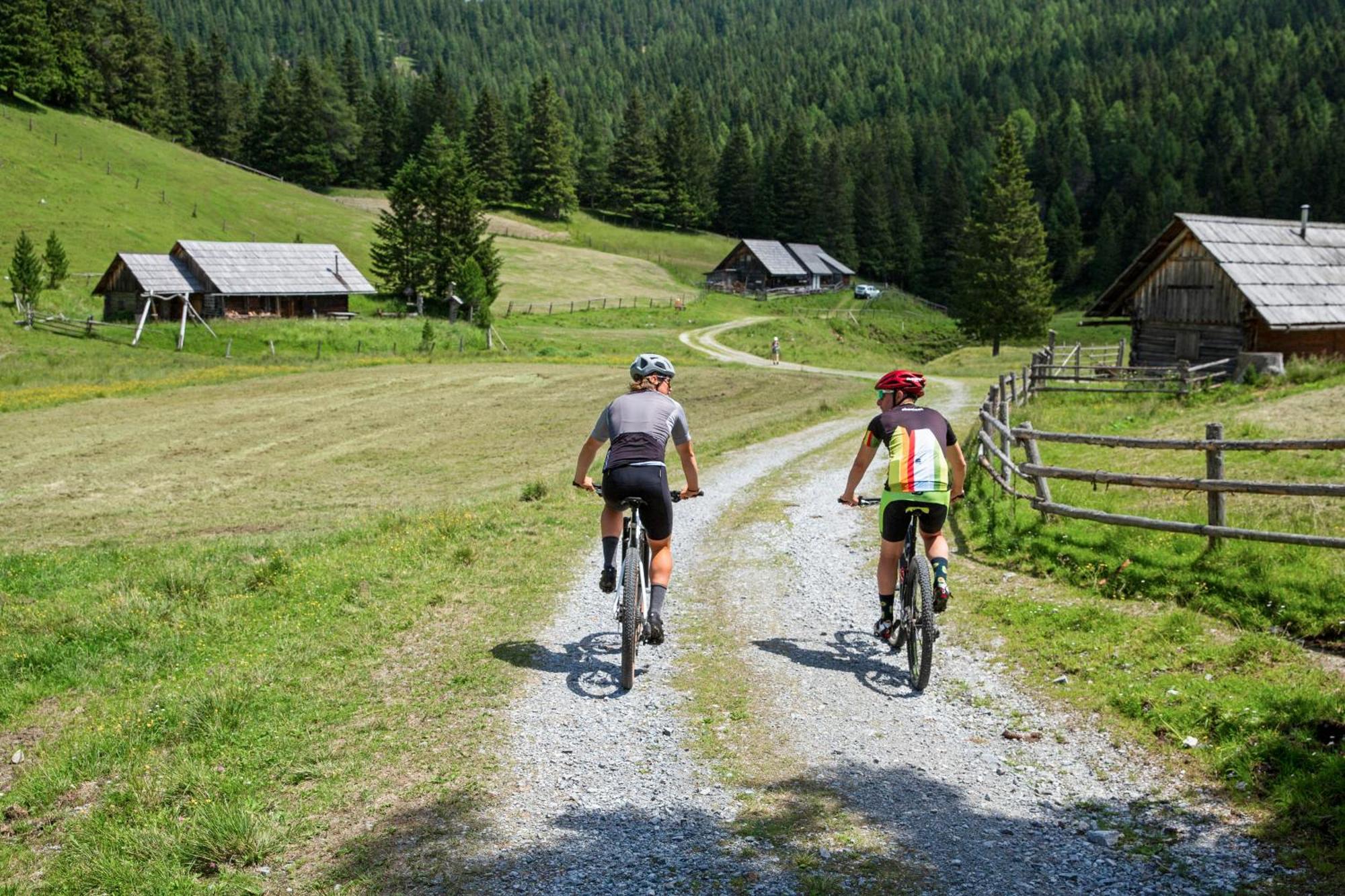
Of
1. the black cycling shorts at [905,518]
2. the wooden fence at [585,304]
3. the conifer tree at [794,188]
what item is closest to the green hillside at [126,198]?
the wooden fence at [585,304]

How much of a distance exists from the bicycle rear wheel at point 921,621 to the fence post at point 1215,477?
426cm

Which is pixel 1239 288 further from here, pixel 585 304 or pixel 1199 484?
pixel 585 304

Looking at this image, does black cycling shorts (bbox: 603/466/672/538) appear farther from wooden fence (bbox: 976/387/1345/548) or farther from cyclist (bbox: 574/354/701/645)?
wooden fence (bbox: 976/387/1345/548)

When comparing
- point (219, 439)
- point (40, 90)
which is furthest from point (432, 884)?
point (40, 90)

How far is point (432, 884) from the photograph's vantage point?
5316mm

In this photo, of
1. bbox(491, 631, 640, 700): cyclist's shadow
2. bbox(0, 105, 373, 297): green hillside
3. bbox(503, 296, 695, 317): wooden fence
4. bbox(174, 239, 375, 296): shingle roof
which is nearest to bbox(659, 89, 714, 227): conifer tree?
bbox(503, 296, 695, 317): wooden fence

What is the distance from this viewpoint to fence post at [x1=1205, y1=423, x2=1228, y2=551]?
1062cm

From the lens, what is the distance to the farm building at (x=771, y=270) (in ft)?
347

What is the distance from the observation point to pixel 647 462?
8.21 meters

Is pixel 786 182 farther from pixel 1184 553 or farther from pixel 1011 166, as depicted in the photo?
pixel 1184 553

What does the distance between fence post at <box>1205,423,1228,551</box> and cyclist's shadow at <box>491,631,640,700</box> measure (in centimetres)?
646

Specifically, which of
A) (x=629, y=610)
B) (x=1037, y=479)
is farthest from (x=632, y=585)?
(x=1037, y=479)

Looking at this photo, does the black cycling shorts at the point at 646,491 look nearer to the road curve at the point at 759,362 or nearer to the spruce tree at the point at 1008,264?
the road curve at the point at 759,362

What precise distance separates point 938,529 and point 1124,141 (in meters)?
148
